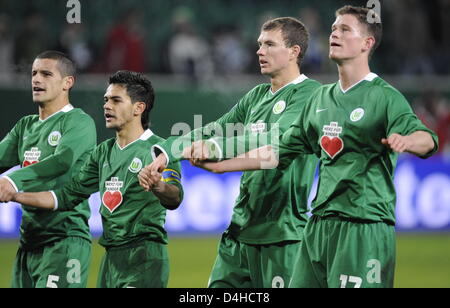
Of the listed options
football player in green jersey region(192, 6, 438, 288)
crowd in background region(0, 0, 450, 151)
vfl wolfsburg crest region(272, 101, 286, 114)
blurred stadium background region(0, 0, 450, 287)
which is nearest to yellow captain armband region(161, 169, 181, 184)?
football player in green jersey region(192, 6, 438, 288)

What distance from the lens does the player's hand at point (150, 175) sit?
18.7 ft

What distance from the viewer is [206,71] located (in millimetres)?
15750

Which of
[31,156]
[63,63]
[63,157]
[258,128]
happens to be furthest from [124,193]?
[63,63]

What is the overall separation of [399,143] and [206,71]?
11.1 metres

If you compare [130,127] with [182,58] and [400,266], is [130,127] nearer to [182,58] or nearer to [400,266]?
[400,266]

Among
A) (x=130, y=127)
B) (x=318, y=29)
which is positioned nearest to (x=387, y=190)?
(x=130, y=127)

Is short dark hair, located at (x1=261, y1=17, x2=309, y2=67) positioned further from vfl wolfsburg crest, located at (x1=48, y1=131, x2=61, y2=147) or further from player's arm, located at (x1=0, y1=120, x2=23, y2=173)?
player's arm, located at (x1=0, y1=120, x2=23, y2=173)

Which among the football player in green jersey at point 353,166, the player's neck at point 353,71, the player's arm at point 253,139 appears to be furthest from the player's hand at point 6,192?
the player's neck at point 353,71

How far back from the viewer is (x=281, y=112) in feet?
20.5

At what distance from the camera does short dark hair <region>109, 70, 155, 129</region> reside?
6.42 metres

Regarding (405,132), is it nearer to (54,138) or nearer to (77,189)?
(77,189)

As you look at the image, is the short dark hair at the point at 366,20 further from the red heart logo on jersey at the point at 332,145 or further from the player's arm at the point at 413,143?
the player's arm at the point at 413,143

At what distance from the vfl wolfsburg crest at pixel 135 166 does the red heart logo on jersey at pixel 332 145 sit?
1.47 meters
